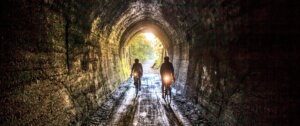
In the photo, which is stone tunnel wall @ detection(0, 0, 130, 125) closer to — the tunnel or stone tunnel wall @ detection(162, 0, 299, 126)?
the tunnel

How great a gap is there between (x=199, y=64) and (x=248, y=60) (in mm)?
4753

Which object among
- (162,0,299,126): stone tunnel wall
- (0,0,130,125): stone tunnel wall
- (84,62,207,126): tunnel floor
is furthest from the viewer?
(84,62,207,126): tunnel floor

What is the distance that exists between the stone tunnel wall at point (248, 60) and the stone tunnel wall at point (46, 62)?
4.01 metres

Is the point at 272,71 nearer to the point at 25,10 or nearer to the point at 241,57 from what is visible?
the point at 241,57

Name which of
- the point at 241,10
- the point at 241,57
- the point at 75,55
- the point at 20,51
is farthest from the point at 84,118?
the point at 241,10

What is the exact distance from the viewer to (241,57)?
231 inches

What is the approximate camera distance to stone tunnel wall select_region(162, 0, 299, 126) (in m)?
4.30

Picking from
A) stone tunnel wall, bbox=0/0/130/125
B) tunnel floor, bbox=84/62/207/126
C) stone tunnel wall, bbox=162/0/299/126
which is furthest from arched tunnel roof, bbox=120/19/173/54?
stone tunnel wall, bbox=162/0/299/126

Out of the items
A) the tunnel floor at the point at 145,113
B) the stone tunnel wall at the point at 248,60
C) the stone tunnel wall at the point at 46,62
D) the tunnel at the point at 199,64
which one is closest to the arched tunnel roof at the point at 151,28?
the tunnel floor at the point at 145,113

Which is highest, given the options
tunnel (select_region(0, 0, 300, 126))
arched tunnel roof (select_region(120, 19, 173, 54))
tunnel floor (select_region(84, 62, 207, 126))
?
arched tunnel roof (select_region(120, 19, 173, 54))

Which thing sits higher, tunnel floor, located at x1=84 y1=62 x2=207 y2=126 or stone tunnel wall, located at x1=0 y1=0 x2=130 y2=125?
stone tunnel wall, located at x1=0 y1=0 x2=130 y2=125

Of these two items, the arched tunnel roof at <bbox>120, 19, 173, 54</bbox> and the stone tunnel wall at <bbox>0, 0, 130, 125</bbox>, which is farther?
the arched tunnel roof at <bbox>120, 19, 173, 54</bbox>

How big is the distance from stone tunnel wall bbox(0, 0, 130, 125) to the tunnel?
17mm

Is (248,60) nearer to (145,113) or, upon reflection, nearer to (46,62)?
(46,62)
